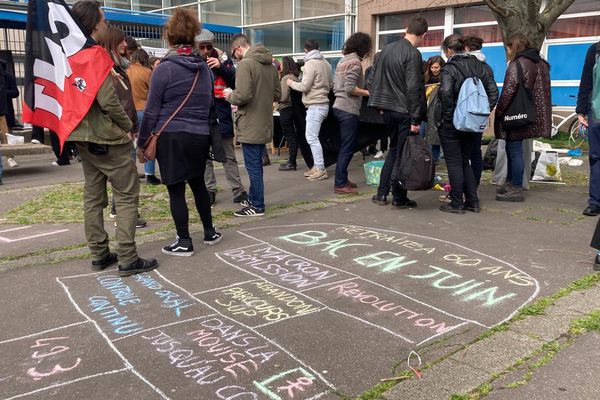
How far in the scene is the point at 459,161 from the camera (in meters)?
5.91

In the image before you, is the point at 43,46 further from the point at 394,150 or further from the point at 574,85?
the point at 574,85

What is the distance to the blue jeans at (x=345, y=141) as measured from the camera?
6.98 m

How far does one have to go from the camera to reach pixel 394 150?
20.3ft

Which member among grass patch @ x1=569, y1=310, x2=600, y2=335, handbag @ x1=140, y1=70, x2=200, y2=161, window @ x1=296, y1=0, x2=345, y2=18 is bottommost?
grass patch @ x1=569, y1=310, x2=600, y2=335

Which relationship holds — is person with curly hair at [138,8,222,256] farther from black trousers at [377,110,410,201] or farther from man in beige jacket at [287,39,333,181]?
man in beige jacket at [287,39,333,181]

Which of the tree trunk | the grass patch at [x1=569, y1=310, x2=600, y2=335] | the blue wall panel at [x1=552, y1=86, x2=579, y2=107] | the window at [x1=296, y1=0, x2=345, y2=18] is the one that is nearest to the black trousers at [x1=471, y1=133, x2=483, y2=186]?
the tree trunk

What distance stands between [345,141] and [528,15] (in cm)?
278

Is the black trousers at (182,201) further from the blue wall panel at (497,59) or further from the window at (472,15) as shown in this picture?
the window at (472,15)

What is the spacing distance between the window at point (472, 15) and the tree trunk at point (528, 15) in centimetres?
695

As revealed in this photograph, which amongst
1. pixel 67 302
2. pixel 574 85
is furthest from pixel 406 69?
pixel 574 85

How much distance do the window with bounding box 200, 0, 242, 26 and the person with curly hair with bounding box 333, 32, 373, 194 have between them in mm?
12765

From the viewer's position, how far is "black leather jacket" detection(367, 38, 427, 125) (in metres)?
5.77

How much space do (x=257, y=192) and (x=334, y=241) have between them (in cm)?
129

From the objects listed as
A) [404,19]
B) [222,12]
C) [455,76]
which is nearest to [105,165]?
[455,76]
